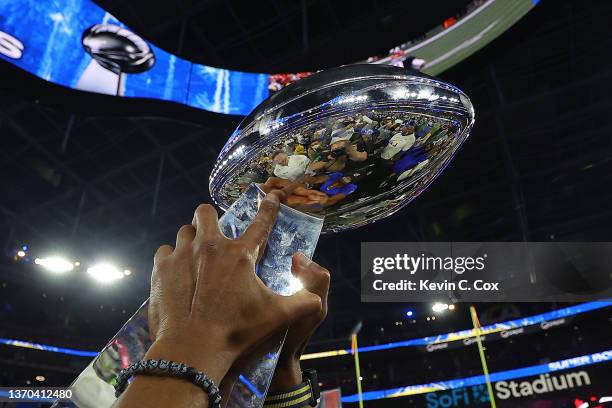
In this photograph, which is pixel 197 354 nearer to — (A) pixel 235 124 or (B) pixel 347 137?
(B) pixel 347 137

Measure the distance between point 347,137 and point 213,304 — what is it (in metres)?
0.44

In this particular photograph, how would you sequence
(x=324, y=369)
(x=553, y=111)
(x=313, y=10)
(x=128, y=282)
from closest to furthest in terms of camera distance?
(x=313, y=10), (x=553, y=111), (x=128, y=282), (x=324, y=369)

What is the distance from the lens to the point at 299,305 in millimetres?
586

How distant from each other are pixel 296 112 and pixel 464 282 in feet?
13.2

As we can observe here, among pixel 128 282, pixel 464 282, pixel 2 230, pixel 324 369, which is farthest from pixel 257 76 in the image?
pixel 324 369

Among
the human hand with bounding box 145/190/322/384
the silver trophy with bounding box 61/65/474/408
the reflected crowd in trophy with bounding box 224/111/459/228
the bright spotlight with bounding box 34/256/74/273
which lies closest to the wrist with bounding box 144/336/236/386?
the human hand with bounding box 145/190/322/384

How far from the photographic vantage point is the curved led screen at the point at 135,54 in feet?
9.80

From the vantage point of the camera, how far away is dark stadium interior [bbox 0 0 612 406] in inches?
167

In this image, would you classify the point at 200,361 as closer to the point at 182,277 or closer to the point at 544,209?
the point at 182,277

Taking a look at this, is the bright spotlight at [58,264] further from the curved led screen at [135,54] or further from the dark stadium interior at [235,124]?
the curved led screen at [135,54]

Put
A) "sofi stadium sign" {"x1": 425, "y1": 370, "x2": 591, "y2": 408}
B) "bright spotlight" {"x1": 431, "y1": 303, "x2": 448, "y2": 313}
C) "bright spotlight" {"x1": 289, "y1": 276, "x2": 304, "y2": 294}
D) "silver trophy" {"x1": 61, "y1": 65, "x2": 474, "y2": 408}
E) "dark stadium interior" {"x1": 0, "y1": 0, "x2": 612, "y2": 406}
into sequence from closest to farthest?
"bright spotlight" {"x1": 289, "y1": 276, "x2": 304, "y2": 294}
"silver trophy" {"x1": 61, "y1": 65, "x2": 474, "y2": 408}
"dark stadium interior" {"x1": 0, "y1": 0, "x2": 612, "y2": 406}
"sofi stadium sign" {"x1": 425, "y1": 370, "x2": 591, "y2": 408}
"bright spotlight" {"x1": 431, "y1": 303, "x2": 448, "y2": 313}

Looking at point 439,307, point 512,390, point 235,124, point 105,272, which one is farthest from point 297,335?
point 512,390

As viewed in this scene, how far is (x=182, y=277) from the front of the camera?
0.57 meters

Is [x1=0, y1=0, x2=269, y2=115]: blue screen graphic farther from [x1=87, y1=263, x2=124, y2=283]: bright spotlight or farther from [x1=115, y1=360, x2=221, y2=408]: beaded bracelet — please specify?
[x1=87, y1=263, x2=124, y2=283]: bright spotlight
